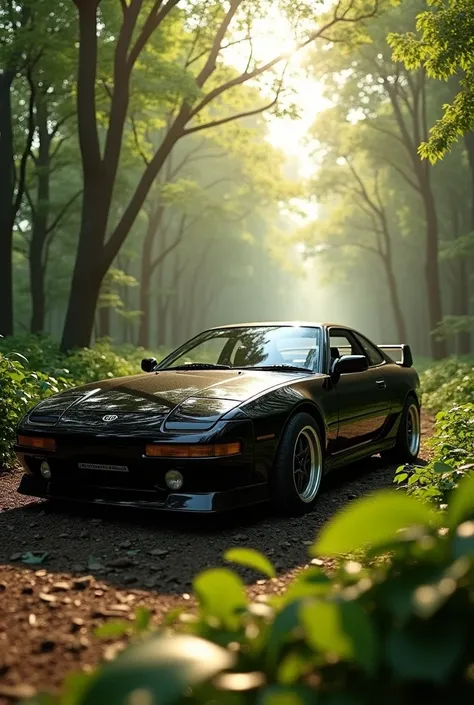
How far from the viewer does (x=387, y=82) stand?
70.3 feet

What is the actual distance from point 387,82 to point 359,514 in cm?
2203

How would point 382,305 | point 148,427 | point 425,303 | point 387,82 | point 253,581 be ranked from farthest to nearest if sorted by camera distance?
point 382,305 → point 425,303 → point 387,82 → point 148,427 → point 253,581

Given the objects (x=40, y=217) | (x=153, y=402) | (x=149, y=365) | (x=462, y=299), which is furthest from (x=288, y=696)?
(x=462, y=299)

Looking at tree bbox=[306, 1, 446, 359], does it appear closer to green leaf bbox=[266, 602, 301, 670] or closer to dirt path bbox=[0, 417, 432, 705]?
dirt path bbox=[0, 417, 432, 705]

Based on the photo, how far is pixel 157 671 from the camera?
1.36m

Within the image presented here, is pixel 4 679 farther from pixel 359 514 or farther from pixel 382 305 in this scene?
pixel 382 305

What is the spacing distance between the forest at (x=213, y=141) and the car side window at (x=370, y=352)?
91.7 inches

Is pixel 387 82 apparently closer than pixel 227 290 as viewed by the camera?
Yes

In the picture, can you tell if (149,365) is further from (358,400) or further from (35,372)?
(35,372)

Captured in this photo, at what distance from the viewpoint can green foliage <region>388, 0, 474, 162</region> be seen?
24.9ft

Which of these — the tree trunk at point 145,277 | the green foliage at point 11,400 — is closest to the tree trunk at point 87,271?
the green foliage at point 11,400

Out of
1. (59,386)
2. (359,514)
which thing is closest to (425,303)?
(59,386)

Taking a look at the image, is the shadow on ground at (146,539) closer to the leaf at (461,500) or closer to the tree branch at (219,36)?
the leaf at (461,500)

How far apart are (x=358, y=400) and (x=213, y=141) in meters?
20.4
